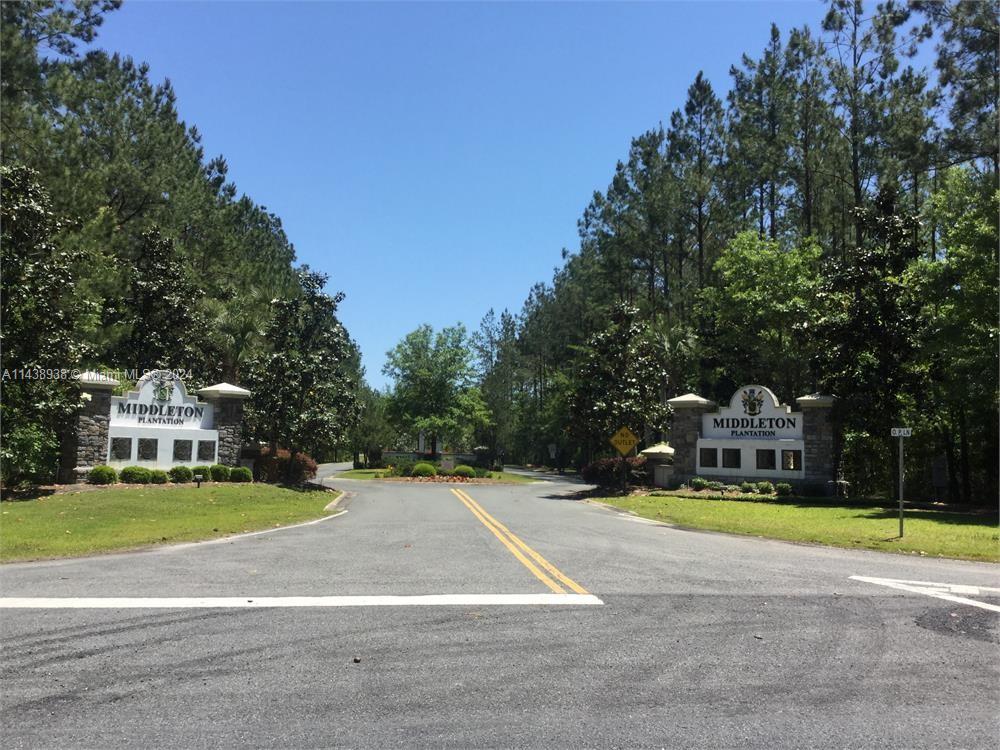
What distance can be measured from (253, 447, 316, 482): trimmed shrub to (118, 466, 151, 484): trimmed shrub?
6.16m

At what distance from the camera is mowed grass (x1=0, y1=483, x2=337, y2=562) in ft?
38.9

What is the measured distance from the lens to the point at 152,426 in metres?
26.7

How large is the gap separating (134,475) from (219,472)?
10.2 feet

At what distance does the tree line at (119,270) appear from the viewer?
794 inches

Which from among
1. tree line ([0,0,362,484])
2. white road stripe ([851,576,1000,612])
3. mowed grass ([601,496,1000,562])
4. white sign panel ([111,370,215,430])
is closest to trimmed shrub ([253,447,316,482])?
tree line ([0,0,362,484])

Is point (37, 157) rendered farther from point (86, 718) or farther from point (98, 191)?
point (86, 718)

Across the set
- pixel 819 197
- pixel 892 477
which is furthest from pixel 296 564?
pixel 819 197

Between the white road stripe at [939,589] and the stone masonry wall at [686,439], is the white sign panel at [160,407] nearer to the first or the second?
the stone masonry wall at [686,439]

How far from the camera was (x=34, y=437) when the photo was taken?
65.8 ft

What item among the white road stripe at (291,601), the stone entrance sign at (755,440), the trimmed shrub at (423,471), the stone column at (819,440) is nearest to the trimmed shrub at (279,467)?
the trimmed shrub at (423,471)

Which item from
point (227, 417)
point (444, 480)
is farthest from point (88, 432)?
point (444, 480)

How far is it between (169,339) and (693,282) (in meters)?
34.4

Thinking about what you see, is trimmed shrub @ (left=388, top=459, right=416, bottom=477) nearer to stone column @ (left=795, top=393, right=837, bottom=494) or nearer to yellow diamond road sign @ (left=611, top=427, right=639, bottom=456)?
yellow diamond road sign @ (left=611, top=427, right=639, bottom=456)

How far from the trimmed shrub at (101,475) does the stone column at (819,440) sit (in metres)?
26.6
